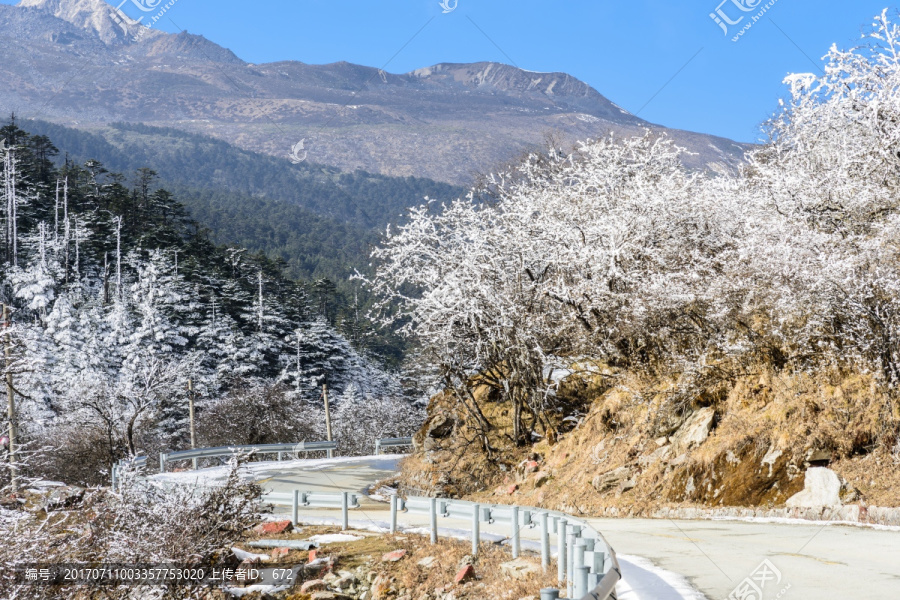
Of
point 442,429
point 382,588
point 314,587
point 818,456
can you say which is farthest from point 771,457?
point 442,429

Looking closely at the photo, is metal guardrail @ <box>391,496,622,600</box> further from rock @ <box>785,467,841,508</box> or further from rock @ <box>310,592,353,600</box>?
rock @ <box>785,467,841,508</box>

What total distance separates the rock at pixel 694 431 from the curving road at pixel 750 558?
172 centimetres

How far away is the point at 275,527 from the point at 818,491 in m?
9.77

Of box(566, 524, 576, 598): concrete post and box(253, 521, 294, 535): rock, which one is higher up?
box(566, 524, 576, 598): concrete post

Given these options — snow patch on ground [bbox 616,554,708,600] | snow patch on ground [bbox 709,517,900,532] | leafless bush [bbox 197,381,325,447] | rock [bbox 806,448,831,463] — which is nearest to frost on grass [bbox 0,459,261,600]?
snow patch on ground [bbox 616,554,708,600]

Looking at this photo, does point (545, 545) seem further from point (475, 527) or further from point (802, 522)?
point (802, 522)

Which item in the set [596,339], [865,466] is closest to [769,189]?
[596,339]

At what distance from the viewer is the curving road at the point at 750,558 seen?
23.7ft

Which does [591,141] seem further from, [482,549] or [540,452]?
[482,549]

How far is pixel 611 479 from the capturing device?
48.5 ft

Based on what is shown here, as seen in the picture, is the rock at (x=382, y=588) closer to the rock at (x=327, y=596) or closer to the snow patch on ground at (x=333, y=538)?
the rock at (x=327, y=596)

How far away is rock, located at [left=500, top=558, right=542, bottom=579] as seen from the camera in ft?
32.8

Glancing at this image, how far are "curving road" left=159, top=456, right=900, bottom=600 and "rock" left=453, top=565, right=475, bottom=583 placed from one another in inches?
55.6

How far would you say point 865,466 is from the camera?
1159 cm
